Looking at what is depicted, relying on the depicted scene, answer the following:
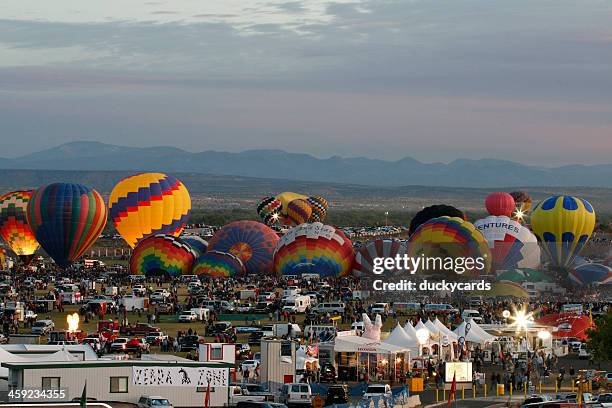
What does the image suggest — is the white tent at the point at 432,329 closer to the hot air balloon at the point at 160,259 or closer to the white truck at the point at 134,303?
the white truck at the point at 134,303

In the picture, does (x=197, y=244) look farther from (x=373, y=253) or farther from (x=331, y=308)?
(x=331, y=308)

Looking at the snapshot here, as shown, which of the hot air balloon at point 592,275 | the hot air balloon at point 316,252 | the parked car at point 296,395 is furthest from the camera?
the hot air balloon at point 316,252

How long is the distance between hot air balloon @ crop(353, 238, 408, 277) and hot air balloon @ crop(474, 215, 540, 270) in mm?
4181

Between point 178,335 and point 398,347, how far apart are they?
382 inches

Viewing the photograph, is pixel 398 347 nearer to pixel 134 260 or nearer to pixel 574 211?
pixel 134 260

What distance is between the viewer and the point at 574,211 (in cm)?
7775

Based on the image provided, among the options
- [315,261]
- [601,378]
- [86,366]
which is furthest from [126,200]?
[86,366]

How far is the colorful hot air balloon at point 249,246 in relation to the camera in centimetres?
7525

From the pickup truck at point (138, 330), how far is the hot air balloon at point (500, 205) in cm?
5263

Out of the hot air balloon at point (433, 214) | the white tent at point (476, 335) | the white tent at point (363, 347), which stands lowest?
the white tent at point (363, 347)

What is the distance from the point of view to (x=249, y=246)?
248 ft

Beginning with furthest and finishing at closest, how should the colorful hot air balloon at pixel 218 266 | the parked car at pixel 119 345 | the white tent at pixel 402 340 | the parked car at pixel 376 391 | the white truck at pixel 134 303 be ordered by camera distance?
1. the colorful hot air balloon at pixel 218 266
2. the white truck at pixel 134 303
3. the parked car at pixel 119 345
4. the white tent at pixel 402 340
5. the parked car at pixel 376 391

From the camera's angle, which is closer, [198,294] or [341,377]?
[341,377]

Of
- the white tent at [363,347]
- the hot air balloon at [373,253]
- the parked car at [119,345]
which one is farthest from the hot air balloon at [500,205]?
the white tent at [363,347]
